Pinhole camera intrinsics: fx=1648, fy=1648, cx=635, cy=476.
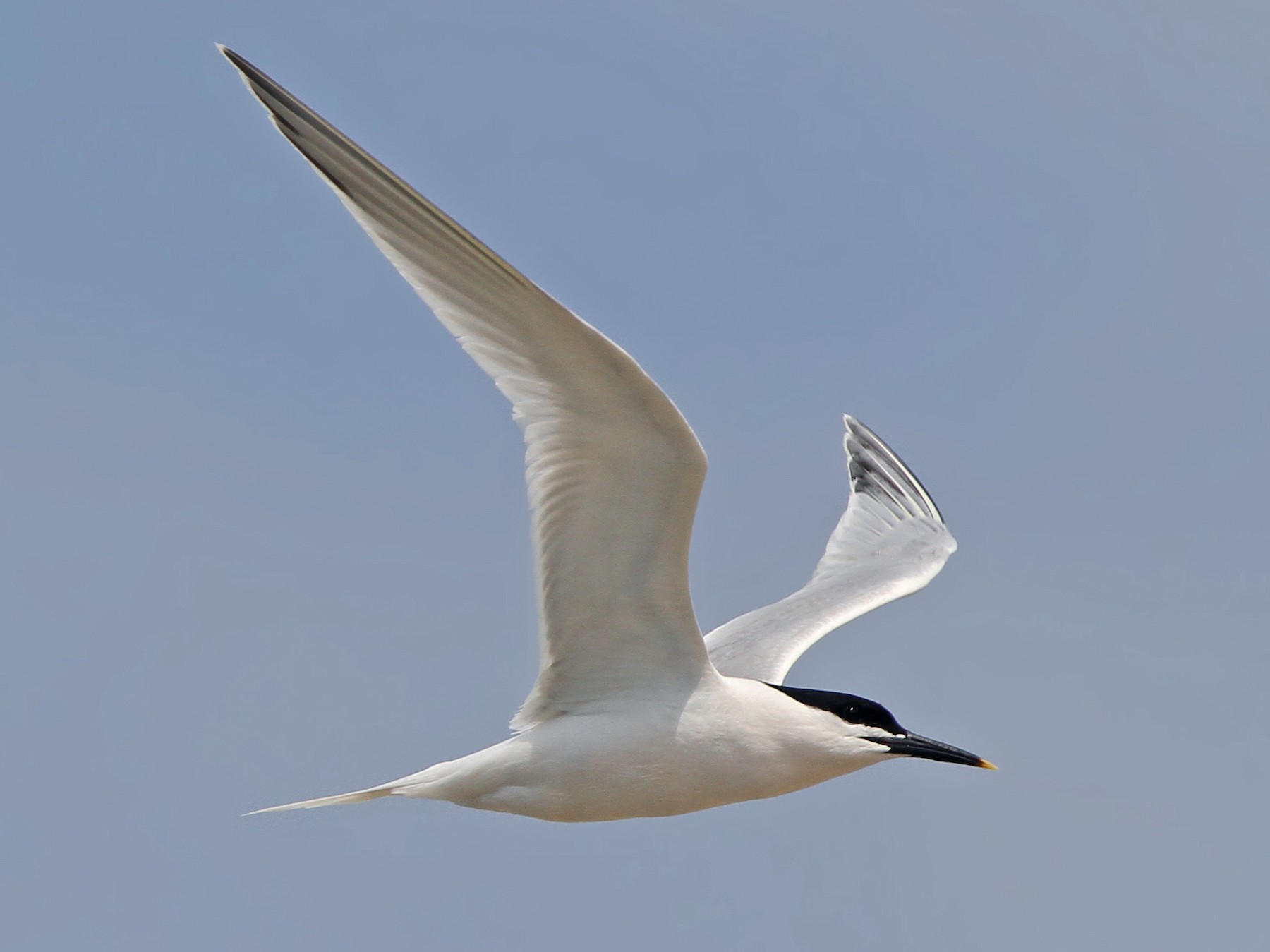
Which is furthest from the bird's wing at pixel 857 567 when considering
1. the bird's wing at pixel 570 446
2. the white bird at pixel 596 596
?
the bird's wing at pixel 570 446

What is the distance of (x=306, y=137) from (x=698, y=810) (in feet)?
10.5

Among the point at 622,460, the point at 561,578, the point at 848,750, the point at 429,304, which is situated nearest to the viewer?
the point at 429,304

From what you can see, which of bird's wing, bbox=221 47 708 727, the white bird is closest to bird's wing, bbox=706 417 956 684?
the white bird

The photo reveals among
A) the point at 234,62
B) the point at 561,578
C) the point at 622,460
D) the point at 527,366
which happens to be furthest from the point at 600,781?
the point at 234,62

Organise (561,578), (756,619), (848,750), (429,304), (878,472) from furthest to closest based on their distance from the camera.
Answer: (878,472) < (756,619) < (848,750) < (561,578) < (429,304)

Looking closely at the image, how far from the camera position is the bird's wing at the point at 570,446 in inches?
205

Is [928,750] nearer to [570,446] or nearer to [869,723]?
[869,723]

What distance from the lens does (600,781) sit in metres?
6.51

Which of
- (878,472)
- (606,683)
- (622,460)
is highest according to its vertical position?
(878,472)

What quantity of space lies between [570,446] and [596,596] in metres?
0.76

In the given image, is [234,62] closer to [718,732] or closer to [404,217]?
[404,217]

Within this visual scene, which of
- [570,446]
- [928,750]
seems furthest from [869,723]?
[570,446]

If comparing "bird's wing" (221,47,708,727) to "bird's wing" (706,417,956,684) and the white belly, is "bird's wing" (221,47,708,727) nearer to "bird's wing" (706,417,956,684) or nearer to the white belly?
the white belly

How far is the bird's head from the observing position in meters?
6.84
